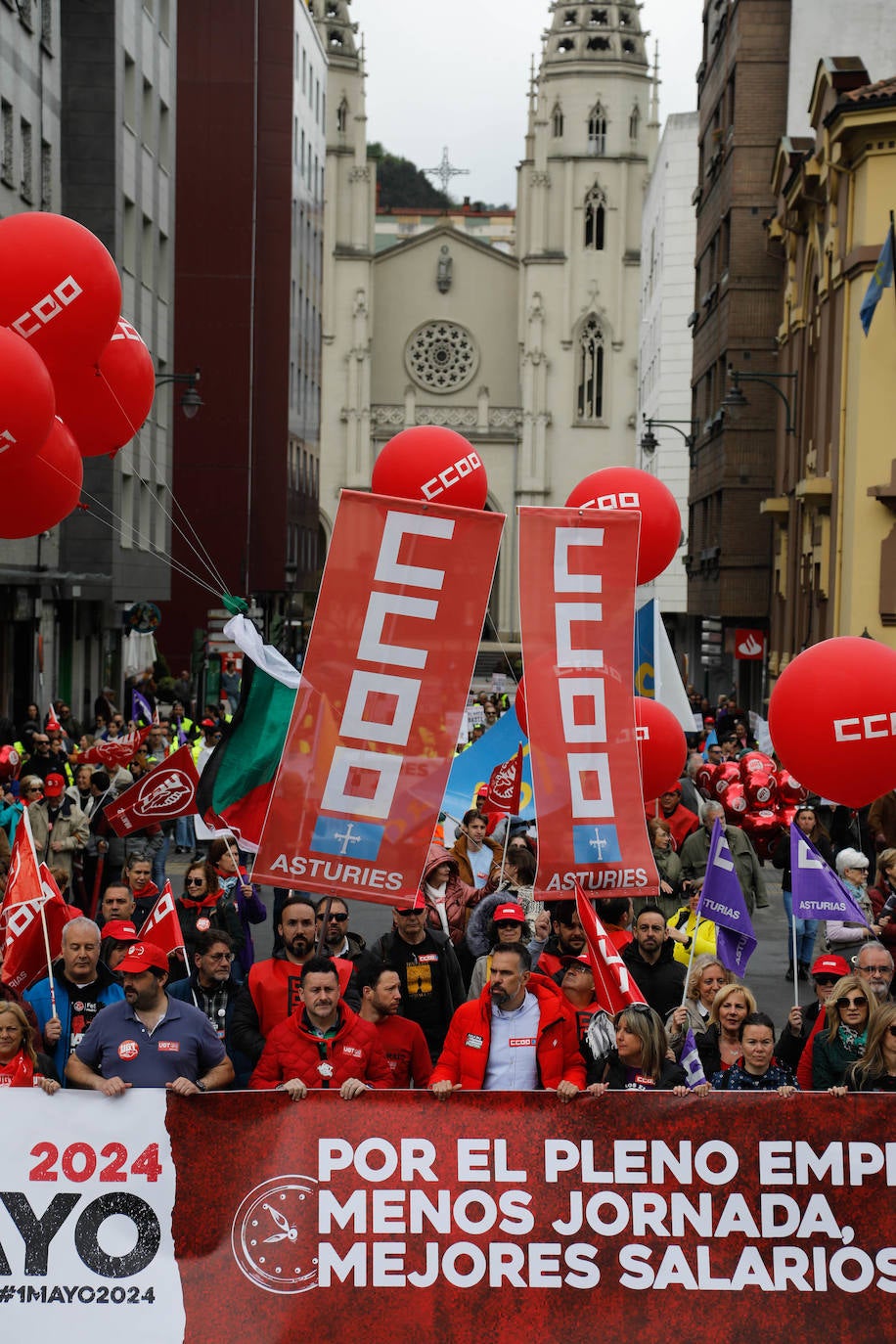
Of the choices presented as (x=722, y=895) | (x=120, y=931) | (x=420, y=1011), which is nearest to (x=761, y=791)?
(x=722, y=895)

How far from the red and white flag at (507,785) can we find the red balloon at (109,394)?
141 inches

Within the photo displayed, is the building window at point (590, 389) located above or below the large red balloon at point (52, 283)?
above

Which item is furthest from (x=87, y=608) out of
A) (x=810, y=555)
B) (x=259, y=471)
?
(x=259, y=471)

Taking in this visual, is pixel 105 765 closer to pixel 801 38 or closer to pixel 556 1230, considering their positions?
pixel 556 1230

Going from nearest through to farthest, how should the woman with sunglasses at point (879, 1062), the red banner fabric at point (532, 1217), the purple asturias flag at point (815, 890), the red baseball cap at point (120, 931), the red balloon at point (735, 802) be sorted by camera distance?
the red banner fabric at point (532, 1217)
the woman with sunglasses at point (879, 1062)
the red baseball cap at point (120, 931)
the purple asturias flag at point (815, 890)
the red balloon at point (735, 802)

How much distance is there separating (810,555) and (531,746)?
26.2m

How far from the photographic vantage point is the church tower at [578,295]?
293ft

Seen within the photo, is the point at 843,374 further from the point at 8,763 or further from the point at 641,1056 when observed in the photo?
the point at 641,1056

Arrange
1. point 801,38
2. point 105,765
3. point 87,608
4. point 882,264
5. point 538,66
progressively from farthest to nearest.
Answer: point 538,66 < point 801,38 < point 87,608 < point 882,264 < point 105,765

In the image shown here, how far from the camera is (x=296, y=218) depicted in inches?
2569

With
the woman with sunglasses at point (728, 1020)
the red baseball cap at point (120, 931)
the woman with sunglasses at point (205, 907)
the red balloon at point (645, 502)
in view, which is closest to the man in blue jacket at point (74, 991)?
the red baseball cap at point (120, 931)

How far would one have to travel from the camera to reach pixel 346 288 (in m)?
89.4

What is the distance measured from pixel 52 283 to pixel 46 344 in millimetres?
372

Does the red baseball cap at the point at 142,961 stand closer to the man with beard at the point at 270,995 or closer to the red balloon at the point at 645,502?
the man with beard at the point at 270,995
